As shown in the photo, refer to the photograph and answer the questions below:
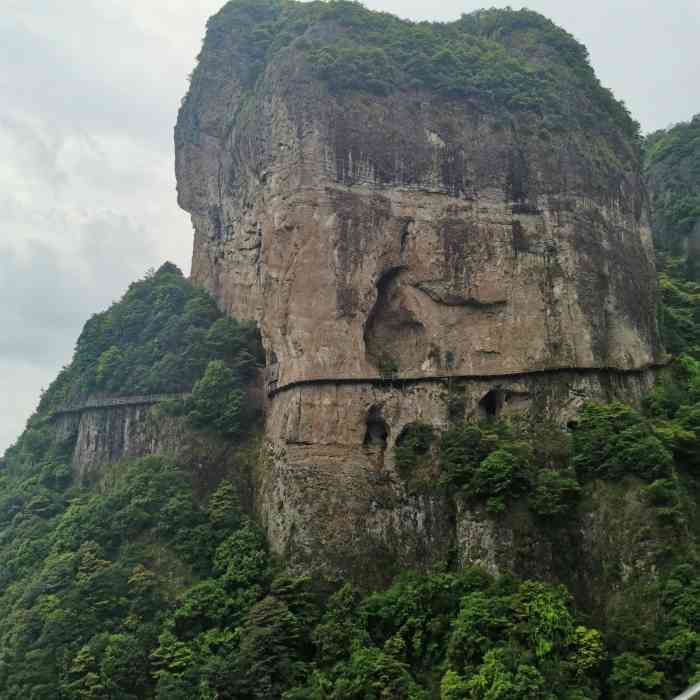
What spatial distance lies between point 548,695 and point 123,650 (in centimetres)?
1265

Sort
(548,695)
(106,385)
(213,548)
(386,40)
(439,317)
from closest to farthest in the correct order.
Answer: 1. (548,695)
2. (213,548)
3. (439,317)
4. (386,40)
5. (106,385)

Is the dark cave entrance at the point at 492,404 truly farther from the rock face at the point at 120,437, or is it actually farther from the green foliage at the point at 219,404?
the rock face at the point at 120,437

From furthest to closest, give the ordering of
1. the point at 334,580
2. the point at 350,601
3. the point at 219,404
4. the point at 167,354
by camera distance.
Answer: the point at 167,354 < the point at 219,404 < the point at 334,580 < the point at 350,601

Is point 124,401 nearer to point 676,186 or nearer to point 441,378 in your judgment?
point 441,378

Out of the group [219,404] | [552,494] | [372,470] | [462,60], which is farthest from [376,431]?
[462,60]

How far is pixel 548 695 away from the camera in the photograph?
21797mm

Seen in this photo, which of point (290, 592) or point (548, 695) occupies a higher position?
point (290, 592)

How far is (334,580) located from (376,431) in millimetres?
5700

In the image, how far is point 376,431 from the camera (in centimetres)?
3178

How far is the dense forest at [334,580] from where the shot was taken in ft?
77.7

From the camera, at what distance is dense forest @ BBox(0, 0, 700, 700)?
932 inches

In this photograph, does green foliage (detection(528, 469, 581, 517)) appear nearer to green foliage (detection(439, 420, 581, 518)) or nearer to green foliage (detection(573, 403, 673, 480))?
green foliage (detection(439, 420, 581, 518))

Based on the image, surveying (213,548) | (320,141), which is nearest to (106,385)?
(213,548)

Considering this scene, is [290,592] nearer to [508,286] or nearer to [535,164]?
[508,286]
